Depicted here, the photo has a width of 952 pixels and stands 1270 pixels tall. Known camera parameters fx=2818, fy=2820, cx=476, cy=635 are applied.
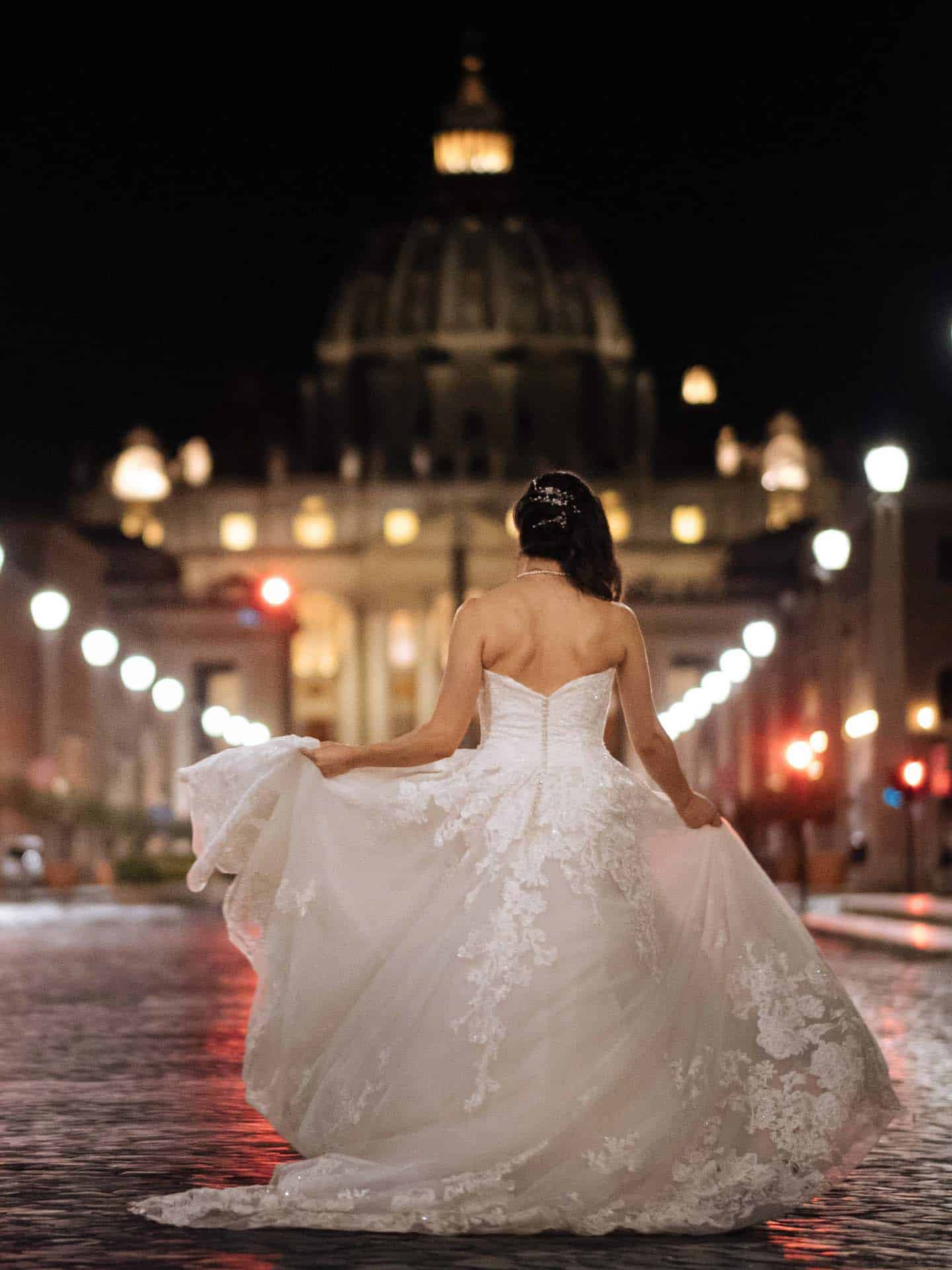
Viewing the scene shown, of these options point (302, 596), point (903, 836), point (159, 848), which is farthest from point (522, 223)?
point (903, 836)

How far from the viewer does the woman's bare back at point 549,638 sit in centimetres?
764

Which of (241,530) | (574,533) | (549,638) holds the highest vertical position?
(241,530)

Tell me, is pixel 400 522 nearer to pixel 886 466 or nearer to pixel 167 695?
pixel 167 695

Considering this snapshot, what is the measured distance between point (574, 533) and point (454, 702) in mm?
581

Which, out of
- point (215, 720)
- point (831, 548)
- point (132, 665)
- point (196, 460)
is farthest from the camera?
point (196, 460)

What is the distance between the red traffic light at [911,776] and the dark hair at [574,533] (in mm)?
31922

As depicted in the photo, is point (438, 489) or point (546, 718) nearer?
point (546, 718)

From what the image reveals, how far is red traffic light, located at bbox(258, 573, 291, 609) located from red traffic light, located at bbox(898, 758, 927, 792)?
16658 millimetres

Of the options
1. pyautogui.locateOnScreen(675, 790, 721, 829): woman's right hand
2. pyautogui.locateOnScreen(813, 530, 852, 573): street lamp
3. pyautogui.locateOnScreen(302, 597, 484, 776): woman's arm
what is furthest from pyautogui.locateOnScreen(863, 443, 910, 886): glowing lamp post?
pyautogui.locateOnScreen(302, 597, 484, 776): woman's arm

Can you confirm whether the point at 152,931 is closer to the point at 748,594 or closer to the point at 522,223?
the point at 748,594

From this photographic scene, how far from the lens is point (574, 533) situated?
25.3ft

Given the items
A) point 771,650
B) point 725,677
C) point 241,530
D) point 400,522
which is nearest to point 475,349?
point 400,522

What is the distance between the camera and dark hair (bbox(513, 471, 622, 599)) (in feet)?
25.3

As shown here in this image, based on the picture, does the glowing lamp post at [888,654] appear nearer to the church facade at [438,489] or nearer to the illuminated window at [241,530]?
the church facade at [438,489]
